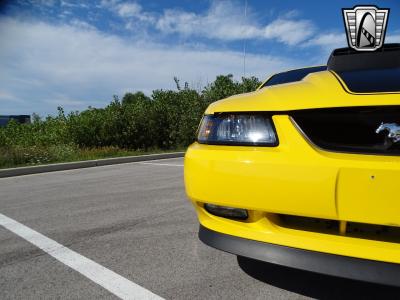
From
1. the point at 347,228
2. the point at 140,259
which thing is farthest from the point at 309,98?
the point at 140,259

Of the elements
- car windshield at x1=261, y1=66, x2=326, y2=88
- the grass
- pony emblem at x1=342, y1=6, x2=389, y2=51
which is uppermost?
pony emblem at x1=342, y1=6, x2=389, y2=51

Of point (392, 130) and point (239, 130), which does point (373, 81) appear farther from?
point (239, 130)

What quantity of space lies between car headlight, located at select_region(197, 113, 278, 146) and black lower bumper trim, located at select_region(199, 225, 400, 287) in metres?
0.52

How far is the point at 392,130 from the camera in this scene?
1800mm

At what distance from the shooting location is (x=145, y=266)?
2.82m

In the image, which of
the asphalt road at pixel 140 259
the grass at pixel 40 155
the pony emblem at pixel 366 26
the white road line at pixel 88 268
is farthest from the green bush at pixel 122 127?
the pony emblem at pixel 366 26

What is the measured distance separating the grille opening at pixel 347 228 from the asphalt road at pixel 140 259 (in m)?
0.55

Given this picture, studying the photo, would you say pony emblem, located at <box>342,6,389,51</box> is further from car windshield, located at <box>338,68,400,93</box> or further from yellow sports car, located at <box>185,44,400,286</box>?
yellow sports car, located at <box>185,44,400,286</box>

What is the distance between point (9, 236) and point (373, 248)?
3195 millimetres

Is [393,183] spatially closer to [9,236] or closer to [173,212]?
[173,212]

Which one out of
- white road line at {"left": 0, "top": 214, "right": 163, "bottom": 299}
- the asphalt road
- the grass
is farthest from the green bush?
white road line at {"left": 0, "top": 214, "right": 163, "bottom": 299}

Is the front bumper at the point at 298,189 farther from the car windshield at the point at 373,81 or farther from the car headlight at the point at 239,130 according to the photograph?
the car windshield at the point at 373,81

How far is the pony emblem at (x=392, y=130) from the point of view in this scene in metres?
1.78

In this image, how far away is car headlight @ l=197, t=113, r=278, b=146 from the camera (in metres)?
2.10
